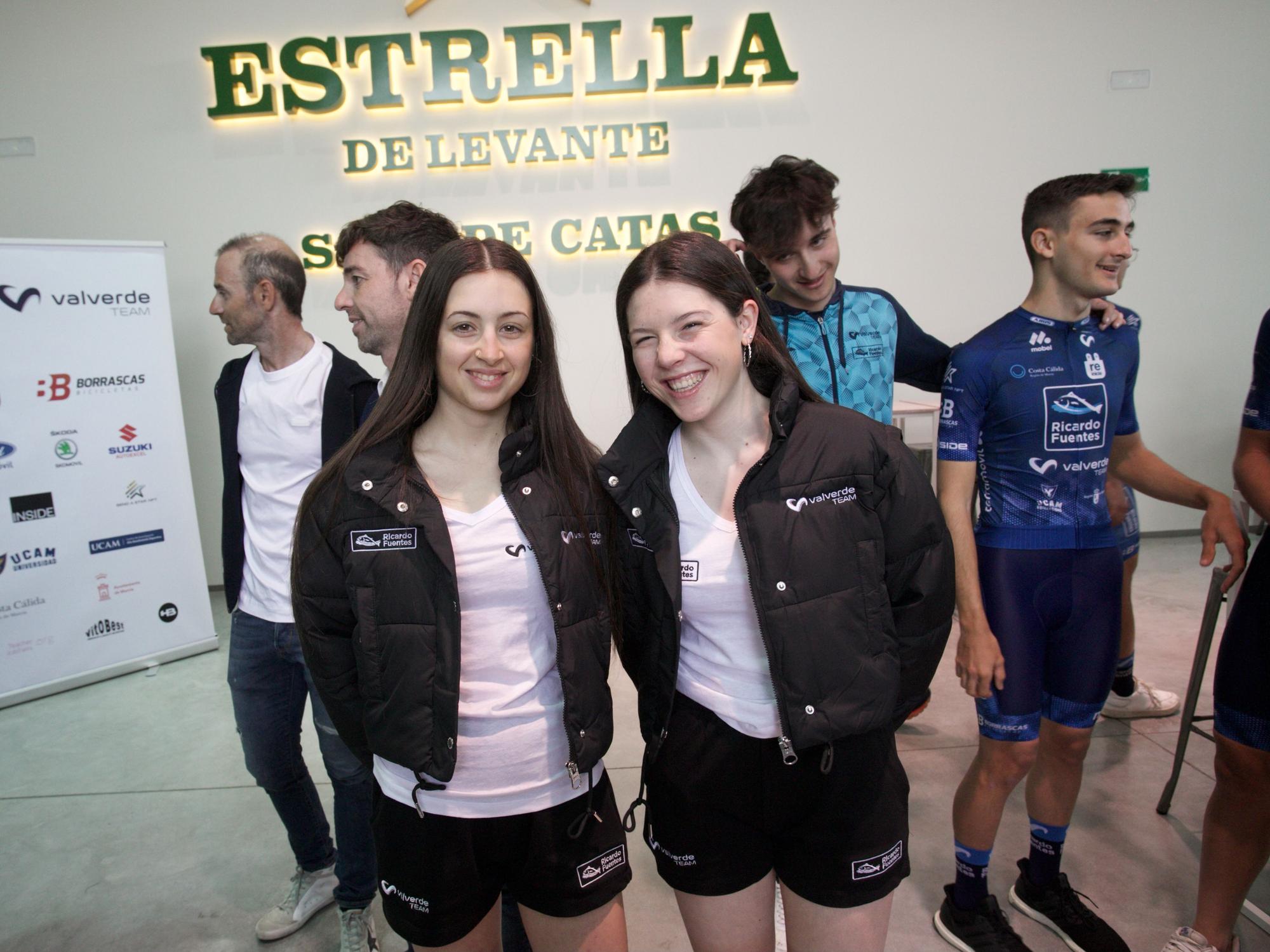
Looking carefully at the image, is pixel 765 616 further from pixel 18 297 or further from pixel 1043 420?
pixel 18 297

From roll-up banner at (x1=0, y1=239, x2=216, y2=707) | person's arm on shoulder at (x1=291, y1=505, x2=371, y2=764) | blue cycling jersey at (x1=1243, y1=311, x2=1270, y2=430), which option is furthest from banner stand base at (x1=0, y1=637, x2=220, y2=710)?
blue cycling jersey at (x1=1243, y1=311, x2=1270, y2=430)

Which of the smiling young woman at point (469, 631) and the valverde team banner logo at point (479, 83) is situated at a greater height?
the valverde team banner logo at point (479, 83)

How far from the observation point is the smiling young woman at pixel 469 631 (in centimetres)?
131

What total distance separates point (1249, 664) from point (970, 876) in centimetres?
83

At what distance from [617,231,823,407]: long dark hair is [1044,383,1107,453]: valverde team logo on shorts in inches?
30.3

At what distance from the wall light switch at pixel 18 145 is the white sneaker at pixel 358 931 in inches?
214

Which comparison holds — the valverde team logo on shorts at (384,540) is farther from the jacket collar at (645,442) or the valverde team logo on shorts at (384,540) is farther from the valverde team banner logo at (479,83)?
the valverde team banner logo at (479,83)

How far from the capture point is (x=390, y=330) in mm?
1848

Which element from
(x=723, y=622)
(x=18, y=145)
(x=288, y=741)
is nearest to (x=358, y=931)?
(x=288, y=741)

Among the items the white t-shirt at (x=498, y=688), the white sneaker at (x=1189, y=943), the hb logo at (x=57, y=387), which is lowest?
the white sneaker at (x=1189, y=943)

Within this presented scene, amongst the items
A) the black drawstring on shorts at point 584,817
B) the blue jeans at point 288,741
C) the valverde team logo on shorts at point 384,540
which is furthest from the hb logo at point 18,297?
the black drawstring on shorts at point 584,817

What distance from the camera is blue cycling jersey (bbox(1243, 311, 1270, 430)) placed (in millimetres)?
1825

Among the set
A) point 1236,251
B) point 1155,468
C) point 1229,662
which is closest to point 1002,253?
point 1236,251

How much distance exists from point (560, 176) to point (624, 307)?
4.21 metres
